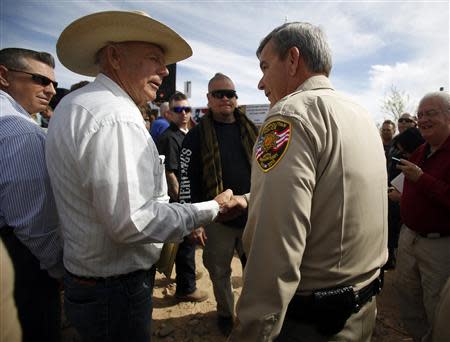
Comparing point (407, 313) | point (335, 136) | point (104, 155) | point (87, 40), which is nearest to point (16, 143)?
point (87, 40)

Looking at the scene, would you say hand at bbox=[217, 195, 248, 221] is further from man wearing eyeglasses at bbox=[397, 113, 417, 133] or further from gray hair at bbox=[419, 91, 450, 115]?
man wearing eyeglasses at bbox=[397, 113, 417, 133]

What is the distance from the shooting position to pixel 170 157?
4047mm

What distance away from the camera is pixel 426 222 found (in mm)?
2598

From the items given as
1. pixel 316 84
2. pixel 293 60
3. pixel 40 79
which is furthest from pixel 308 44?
pixel 40 79

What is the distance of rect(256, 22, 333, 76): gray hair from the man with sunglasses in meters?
2.18

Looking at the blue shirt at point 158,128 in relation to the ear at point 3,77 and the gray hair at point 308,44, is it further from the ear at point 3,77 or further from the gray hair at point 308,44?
the gray hair at point 308,44

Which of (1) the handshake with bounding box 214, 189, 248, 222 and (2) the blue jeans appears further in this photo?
(1) the handshake with bounding box 214, 189, 248, 222

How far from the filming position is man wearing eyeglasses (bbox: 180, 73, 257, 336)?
297 cm

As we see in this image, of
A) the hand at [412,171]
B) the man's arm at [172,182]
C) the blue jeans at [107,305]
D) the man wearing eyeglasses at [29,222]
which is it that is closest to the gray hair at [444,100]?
the hand at [412,171]

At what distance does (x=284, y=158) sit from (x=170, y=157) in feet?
10.1

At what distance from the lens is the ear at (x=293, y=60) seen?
1.41 m

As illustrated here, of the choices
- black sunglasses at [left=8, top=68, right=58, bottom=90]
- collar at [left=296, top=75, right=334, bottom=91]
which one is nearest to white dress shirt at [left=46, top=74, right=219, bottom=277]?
collar at [left=296, top=75, right=334, bottom=91]

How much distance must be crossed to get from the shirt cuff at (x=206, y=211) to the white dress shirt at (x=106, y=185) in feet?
0.07

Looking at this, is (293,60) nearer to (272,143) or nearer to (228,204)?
(272,143)
